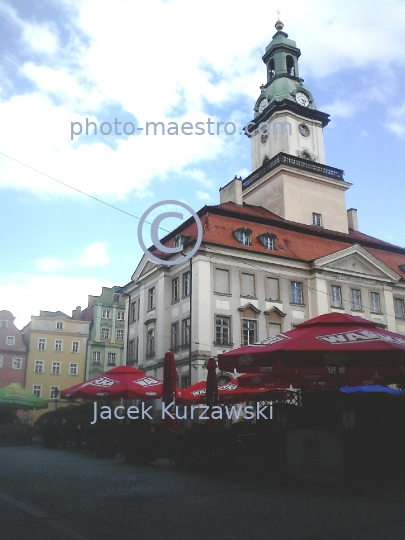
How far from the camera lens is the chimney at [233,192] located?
3900 centimetres

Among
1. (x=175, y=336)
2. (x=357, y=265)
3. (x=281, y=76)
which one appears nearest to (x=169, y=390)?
(x=175, y=336)

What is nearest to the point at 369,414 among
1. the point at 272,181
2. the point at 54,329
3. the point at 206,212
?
the point at 54,329

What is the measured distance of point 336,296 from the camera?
1316 inches

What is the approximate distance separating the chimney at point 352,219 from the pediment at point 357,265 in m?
9.25

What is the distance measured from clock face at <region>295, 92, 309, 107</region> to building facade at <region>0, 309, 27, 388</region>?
31824 mm

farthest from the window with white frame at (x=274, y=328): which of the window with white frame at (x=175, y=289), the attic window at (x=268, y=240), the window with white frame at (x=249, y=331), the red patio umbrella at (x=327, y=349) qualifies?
the red patio umbrella at (x=327, y=349)

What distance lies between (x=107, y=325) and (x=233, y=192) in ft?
51.1

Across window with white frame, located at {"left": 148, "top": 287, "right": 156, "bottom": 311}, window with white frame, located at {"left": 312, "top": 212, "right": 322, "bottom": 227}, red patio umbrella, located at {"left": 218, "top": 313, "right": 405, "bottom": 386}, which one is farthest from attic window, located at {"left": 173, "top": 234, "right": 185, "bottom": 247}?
red patio umbrella, located at {"left": 218, "top": 313, "right": 405, "bottom": 386}

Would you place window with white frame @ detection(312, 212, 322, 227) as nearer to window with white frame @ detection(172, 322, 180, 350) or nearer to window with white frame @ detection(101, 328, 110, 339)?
window with white frame @ detection(172, 322, 180, 350)

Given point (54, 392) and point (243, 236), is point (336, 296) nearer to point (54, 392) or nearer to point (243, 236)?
point (243, 236)

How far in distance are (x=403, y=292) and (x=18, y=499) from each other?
32.9 meters

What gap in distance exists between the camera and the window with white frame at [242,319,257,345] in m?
29.9

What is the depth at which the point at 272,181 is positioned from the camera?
4047 cm

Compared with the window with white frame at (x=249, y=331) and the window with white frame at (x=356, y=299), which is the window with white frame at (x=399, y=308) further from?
the window with white frame at (x=249, y=331)
